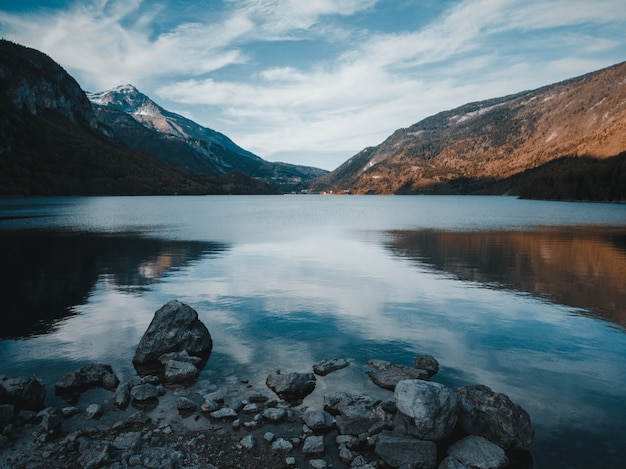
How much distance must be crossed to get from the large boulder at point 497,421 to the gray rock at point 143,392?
1254cm

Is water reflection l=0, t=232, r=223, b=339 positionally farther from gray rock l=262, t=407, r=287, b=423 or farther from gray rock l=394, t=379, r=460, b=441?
gray rock l=394, t=379, r=460, b=441

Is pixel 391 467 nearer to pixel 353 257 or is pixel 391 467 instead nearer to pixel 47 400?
pixel 47 400

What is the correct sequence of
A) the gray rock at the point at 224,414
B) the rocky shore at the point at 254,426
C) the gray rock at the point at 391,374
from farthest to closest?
the gray rock at the point at 391,374 → the gray rock at the point at 224,414 → the rocky shore at the point at 254,426

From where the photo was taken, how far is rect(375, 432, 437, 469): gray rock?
12562 millimetres

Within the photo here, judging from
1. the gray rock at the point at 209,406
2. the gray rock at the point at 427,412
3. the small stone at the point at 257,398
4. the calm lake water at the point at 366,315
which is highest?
the gray rock at the point at 427,412

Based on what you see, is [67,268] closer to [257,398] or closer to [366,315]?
[366,315]

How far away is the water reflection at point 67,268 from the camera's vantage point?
29.8m

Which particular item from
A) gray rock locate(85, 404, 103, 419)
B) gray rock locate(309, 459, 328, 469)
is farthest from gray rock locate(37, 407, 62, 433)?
gray rock locate(309, 459, 328, 469)

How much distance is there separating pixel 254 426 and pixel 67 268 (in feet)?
135

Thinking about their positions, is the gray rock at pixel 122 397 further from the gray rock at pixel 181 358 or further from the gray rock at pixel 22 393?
the gray rock at pixel 181 358

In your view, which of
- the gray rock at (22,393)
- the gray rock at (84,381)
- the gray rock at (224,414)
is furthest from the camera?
the gray rock at (84,381)

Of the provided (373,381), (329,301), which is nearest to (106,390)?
(373,381)

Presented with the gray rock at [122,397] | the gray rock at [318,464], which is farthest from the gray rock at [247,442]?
the gray rock at [122,397]

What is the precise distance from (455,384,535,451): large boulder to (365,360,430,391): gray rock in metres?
3.73
